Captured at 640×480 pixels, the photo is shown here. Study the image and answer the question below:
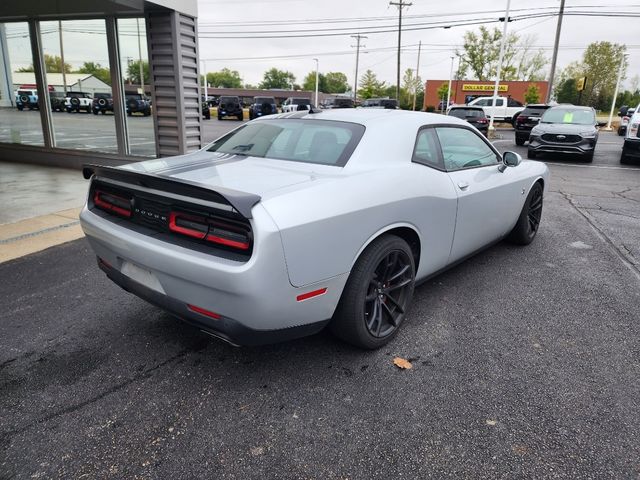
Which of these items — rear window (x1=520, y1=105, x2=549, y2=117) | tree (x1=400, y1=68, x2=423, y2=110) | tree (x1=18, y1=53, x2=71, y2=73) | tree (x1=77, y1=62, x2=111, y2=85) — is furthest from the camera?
tree (x1=400, y1=68, x2=423, y2=110)

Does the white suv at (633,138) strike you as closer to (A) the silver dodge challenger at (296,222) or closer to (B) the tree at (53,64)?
(A) the silver dodge challenger at (296,222)

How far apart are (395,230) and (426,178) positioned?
515mm

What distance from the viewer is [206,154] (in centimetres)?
367

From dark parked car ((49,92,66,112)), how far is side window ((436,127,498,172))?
9.52 meters

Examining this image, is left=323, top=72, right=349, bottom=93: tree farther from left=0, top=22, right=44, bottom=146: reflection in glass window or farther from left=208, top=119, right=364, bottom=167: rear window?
left=208, top=119, right=364, bottom=167: rear window

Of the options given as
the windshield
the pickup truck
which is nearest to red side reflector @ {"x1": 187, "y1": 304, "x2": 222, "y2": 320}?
the windshield

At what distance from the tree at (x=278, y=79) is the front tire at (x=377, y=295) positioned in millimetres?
135654

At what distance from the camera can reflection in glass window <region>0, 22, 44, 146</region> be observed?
1034 centimetres

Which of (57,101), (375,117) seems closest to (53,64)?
(57,101)

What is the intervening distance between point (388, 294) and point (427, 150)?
1181 mm

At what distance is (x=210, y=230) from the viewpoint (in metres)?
2.41

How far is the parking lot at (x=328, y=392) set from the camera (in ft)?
7.03

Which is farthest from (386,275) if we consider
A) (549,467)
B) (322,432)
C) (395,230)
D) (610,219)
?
(610,219)

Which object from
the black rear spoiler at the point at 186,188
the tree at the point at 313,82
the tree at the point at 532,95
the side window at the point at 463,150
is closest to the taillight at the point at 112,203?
the black rear spoiler at the point at 186,188
